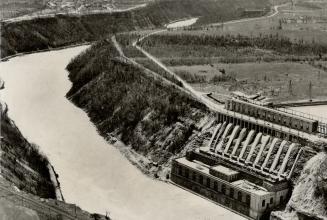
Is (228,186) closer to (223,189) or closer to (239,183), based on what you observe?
(223,189)

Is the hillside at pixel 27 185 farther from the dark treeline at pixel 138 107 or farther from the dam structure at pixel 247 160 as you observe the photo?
the dam structure at pixel 247 160

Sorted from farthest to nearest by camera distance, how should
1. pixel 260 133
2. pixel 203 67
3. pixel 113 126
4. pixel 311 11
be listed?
1. pixel 311 11
2. pixel 203 67
3. pixel 113 126
4. pixel 260 133

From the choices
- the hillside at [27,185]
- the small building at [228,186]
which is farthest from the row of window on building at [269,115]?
the hillside at [27,185]

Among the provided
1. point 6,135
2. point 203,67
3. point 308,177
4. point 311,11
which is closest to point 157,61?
point 203,67

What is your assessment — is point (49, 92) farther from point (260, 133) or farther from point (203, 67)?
point (260, 133)

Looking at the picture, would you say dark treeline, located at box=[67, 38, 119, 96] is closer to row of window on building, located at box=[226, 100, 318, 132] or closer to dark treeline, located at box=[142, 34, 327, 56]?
dark treeline, located at box=[142, 34, 327, 56]

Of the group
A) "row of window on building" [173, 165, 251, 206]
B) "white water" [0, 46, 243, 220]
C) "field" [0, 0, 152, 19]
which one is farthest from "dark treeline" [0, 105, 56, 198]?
"field" [0, 0, 152, 19]
